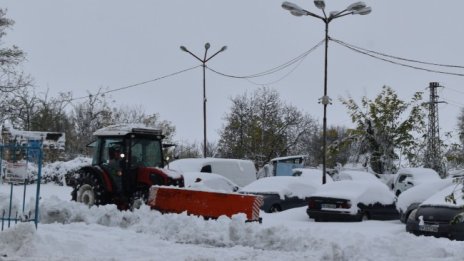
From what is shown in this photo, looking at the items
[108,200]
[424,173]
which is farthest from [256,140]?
[108,200]

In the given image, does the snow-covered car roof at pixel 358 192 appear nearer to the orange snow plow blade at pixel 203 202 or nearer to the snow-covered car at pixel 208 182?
the orange snow plow blade at pixel 203 202

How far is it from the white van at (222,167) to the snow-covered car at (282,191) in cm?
511

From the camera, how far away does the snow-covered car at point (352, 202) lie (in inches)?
620

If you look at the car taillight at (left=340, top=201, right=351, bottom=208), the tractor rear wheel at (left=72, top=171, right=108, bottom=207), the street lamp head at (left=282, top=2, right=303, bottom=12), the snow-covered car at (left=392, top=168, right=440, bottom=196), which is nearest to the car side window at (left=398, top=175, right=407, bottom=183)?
the snow-covered car at (left=392, top=168, right=440, bottom=196)

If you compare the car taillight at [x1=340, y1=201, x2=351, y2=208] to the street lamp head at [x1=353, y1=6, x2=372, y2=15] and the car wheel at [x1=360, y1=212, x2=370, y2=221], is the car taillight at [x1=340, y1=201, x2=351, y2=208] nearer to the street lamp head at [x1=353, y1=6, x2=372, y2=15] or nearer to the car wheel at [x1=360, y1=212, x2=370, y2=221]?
the car wheel at [x1=360, y1=212, x2=370, y2=221]

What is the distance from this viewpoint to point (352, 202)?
15742 mm

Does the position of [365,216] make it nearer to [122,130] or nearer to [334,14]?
[122,130]

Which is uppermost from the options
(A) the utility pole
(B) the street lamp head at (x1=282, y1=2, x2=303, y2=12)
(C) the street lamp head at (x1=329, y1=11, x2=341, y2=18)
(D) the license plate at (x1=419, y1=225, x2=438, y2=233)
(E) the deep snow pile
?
(B) the street lamp head at (x1=282, y1=2, x2=303, y2=12)

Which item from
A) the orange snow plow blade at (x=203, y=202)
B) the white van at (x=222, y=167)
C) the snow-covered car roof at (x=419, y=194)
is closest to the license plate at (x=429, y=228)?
the snow-covered car roof at (x=419, y=194)

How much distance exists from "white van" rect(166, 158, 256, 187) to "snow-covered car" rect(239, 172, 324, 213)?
5105 millimetres

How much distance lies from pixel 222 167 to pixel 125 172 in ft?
33.1

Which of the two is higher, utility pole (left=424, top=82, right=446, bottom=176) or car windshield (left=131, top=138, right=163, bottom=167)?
utility pole (left=424, top=82, right=446, bottom=176)

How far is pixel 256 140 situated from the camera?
47750 mm

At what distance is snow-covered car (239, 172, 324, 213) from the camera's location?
18.0 meters
